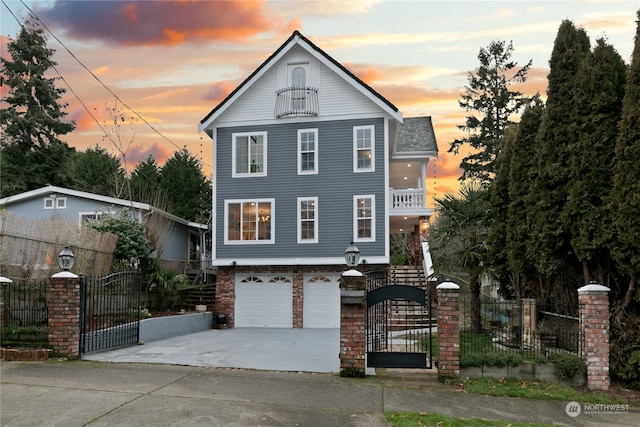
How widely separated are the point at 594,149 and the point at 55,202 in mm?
21289

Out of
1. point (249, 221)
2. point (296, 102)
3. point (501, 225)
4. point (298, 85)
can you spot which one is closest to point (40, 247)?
point (249, 221)

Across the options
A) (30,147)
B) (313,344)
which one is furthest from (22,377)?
(30,147)

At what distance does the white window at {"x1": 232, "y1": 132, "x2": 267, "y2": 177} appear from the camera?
62.7ft

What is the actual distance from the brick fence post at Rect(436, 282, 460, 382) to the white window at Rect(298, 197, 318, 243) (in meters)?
9.75

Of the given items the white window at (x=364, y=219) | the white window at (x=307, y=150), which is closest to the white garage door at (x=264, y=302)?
the white window at (x=364, y=219)

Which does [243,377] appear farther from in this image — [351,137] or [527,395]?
[351,137]

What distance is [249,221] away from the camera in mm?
18984

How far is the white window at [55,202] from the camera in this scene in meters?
21.7

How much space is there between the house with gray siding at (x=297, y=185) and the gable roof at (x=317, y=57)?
39mm

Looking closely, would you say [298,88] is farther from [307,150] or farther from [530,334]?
[530,334]

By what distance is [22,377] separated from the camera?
8.55 metres

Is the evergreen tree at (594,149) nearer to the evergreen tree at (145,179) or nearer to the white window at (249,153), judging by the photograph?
the white window at (249,153)

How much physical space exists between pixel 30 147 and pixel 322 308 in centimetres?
2905
